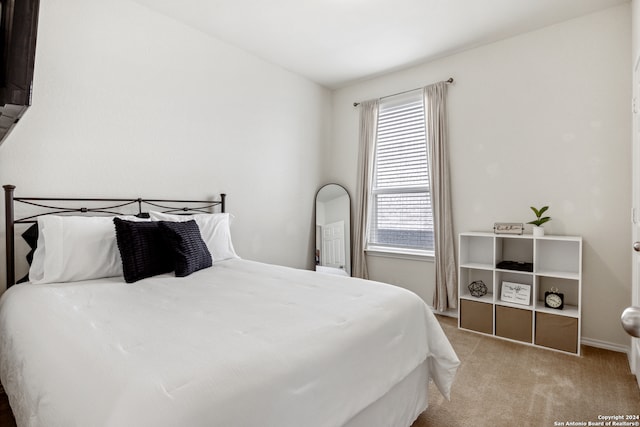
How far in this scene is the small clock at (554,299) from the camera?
277 centimetres

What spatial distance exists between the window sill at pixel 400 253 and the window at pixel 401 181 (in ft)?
0.12

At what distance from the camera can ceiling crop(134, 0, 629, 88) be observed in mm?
2666

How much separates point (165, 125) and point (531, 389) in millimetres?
3281

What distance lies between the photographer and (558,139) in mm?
2924

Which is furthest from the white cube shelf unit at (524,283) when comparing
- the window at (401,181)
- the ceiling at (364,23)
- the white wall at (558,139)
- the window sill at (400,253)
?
the ceiling at (364,23)

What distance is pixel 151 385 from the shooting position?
2.84 ft

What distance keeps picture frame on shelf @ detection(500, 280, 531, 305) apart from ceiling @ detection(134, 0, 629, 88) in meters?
2.27

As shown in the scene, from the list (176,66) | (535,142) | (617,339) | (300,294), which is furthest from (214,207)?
(617,339)

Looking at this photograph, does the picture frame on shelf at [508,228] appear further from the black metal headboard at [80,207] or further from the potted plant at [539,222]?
the black metal headboard at [80,207]

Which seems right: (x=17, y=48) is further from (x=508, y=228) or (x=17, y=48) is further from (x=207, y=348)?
(x=508, y=228)

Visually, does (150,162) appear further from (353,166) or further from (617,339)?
(617,339)

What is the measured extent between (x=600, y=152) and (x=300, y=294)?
2703mm

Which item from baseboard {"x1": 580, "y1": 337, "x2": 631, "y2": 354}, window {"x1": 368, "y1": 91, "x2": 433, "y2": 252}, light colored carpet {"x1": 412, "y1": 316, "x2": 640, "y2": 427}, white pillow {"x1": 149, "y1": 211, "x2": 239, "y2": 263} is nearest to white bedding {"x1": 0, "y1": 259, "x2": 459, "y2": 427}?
light colored carpet {"x1": 412, "y1": 316, "x2": 640, "y2": 427}

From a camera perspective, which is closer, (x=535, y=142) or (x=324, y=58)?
(x=535, y=142)
